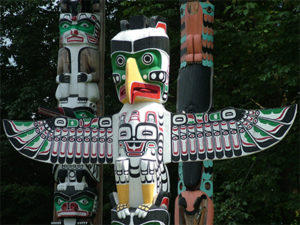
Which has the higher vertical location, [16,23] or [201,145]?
[16,23]

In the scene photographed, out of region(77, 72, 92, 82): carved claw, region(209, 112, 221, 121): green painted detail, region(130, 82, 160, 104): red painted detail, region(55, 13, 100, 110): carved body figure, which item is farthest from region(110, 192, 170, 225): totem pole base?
region(77, 72, 92, 82): carved claw

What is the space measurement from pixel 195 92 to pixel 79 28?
8.39 ft

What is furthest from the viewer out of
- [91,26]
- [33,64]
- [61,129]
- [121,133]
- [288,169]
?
[33,64]

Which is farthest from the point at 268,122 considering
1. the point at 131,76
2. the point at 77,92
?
the point at 77,92

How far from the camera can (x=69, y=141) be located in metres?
6.48

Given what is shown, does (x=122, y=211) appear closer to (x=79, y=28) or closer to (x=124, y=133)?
(x=124, y=133)

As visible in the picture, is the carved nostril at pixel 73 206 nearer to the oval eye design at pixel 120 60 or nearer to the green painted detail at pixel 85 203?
the green painted detail at pixel 85 203

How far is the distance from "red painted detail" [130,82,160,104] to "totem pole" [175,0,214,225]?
981mm

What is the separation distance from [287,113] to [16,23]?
1037 centimetres

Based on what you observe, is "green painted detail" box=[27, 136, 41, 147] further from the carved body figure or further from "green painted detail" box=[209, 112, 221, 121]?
"green painted detail" box=[209, 112, 221, 121]

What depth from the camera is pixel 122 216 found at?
19.1 feet

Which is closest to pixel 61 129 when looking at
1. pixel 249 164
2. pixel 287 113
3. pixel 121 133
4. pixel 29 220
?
pixel 121 133

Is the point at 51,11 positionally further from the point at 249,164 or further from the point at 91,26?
the point at 249,164

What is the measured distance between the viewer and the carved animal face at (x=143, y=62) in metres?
6.10
